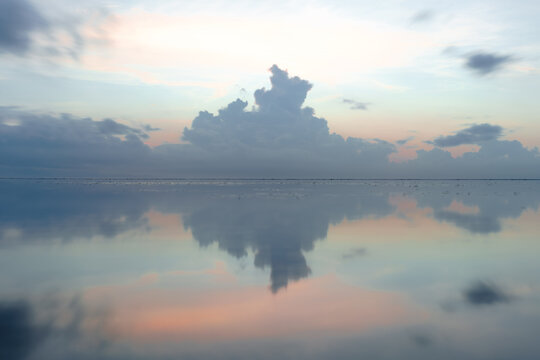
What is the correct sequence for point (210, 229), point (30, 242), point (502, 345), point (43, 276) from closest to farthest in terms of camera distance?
1. point (502, 345)
2. point (43, 276)
3. point (30, 242)
4. point (210, 229)

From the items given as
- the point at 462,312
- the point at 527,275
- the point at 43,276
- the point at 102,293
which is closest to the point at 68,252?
the point at 43,276

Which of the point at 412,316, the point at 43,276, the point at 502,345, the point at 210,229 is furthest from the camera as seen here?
the point at 210,229

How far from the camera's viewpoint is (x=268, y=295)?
1275cm

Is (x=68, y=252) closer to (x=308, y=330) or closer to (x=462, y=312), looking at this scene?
(x=308, y=330)

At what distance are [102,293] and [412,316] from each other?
10122 millimetres

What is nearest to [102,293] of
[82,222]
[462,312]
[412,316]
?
[412,316]

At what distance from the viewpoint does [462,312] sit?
11062 millimetres

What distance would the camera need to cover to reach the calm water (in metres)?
8.97

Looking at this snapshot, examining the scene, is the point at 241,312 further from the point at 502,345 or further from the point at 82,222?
the point at 82,222

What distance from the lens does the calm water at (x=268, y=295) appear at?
8.97 meters

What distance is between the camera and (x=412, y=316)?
10.8 metres

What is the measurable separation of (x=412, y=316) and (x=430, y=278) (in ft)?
15.2

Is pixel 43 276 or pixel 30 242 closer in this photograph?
pixel 43 276

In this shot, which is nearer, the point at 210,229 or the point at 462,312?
the point at 462,312
